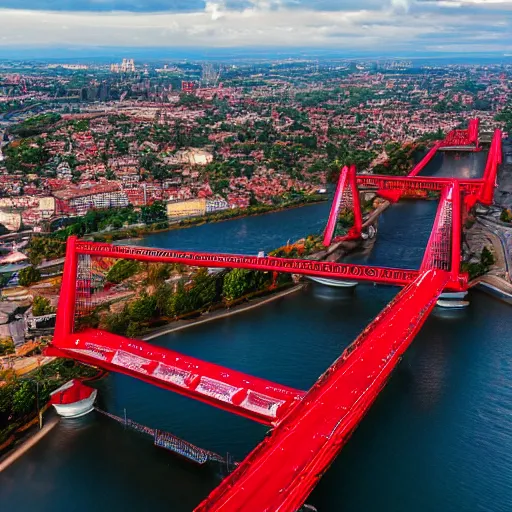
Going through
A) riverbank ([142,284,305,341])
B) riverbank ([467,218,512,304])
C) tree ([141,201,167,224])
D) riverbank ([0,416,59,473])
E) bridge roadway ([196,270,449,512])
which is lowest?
tree ([141,201,167,224])

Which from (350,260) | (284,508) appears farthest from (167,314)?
(284,508)

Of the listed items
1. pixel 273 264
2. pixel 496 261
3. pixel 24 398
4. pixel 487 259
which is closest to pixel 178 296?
pixel 273 264

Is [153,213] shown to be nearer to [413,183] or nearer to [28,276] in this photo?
[28,276]

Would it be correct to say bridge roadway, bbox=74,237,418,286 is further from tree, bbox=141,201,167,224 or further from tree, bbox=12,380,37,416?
tree, bbox=141,201,167,224

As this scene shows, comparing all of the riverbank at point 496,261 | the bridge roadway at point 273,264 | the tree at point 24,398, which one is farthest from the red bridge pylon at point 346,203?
the tree at point 24,398

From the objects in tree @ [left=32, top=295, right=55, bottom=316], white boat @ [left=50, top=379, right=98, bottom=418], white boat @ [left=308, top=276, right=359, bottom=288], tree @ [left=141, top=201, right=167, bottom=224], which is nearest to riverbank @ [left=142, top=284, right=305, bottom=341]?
white boat @ [left=308, top=276, right=359, bottom=288]

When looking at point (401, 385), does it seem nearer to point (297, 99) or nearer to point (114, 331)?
point (114, 331)

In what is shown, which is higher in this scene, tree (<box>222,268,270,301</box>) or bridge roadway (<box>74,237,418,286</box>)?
bridge roadway (<box>74,237,418,286</box>)
